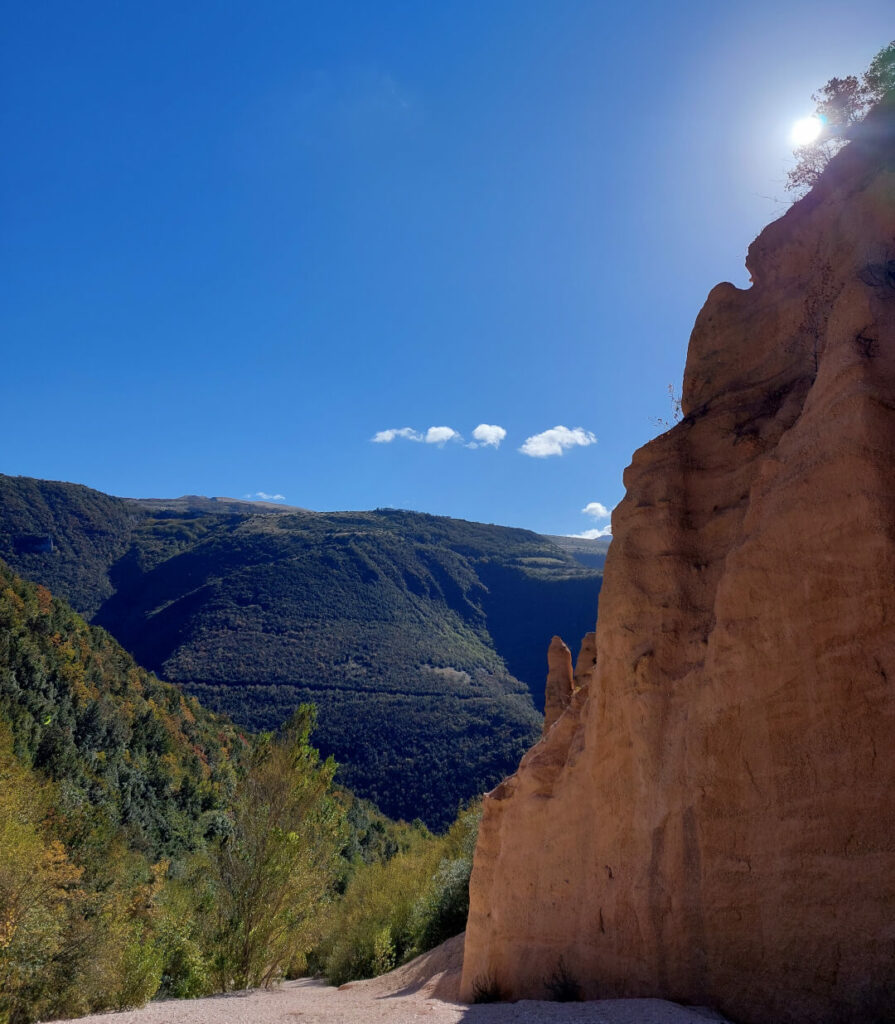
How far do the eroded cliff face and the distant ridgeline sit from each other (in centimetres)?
7901

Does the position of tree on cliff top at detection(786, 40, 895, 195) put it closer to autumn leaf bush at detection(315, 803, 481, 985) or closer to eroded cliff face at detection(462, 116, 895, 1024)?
eroded cliff face at detection(462, 116, 895, 1024)

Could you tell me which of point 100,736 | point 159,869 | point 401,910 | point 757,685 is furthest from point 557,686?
point 100,736

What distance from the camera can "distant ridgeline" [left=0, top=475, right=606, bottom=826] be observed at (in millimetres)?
97375

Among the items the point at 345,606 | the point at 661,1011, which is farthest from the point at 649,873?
the point at 345,606

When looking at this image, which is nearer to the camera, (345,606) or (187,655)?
(187,655)

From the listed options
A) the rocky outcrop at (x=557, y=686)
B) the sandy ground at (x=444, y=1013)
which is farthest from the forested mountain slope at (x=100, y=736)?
the rocky outcrop at (x=557, y=686)

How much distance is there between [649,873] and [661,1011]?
146cm

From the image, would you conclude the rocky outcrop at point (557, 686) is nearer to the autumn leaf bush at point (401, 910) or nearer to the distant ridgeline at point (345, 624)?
the autumn leaf bush at point (401, 910)

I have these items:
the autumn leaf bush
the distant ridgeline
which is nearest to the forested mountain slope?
the autumn leaf bush

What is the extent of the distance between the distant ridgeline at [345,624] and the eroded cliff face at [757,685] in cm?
7901

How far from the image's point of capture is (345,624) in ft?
468

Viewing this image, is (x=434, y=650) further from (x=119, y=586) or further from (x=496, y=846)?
(x=496, y=846)

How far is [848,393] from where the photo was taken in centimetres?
693

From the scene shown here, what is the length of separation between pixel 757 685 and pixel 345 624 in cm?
13925
